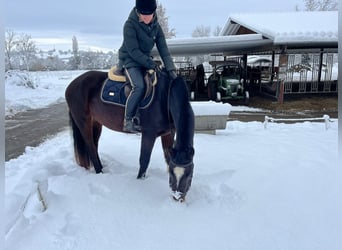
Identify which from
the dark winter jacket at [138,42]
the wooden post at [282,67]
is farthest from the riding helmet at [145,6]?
the wooden post at [282,67]

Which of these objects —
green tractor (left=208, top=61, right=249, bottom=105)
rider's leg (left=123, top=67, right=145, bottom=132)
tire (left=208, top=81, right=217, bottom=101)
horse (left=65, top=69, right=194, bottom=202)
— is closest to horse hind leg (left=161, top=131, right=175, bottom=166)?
horse (left=65, top=69, right=194, bottom=202)

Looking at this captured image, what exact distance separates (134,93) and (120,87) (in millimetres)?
346

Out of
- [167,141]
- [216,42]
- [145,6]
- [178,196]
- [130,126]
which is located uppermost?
[216,42]

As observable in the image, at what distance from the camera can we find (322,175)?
10.8ft

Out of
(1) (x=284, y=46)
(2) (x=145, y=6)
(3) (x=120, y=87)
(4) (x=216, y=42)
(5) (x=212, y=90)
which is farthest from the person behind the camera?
(5) (x=212, y=90)

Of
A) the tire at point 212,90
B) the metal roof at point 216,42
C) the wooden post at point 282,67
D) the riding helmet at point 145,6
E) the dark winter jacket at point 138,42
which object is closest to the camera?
the riding helmet at point 145,6

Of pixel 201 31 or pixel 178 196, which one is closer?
pixel 178 196

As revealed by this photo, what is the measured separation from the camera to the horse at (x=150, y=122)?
2615 millimetres

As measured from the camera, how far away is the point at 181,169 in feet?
8.32

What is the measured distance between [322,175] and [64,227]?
3018 millimetres

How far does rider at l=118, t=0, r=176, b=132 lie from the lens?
9.88ft

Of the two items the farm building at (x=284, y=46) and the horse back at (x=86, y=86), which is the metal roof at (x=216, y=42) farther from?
the horse back at (x=86, y=86)

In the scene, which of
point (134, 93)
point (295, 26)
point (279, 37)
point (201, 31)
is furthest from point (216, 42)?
point (201, 31)

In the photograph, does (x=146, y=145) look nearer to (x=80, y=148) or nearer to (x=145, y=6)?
(x=80, y=148)
